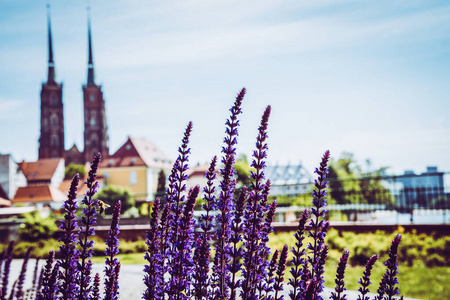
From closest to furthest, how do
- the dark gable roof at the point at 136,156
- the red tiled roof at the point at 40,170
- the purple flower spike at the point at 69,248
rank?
the purple flower spike at the point at 69,248
the dark gable roof at the point at 136,156
the red tiled roof at the point at 40,170

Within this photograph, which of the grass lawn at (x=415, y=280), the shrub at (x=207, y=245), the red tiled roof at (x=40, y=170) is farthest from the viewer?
the red tiled roof at (x=40, y=170)

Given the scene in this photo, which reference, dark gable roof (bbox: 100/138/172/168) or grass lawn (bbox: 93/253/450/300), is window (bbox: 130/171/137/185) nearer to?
dark gable roof (bbox: 100/138/172/168)

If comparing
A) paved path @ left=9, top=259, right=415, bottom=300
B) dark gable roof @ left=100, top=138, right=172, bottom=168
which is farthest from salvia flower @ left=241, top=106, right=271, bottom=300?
dark gable roof @ left=100, top=138, right=172, bottom=168

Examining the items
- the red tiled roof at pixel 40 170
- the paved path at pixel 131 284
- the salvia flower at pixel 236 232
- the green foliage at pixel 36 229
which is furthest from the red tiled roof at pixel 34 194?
the salvia flower at pixel 236 232

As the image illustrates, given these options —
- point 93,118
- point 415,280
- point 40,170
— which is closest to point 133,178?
point 40,170

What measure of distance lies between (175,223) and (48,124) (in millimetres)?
143445

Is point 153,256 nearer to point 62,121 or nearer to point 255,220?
point 255,220

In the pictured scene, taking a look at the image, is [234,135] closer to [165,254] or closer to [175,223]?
[175,223]

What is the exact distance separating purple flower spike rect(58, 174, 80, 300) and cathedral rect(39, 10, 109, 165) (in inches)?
5299

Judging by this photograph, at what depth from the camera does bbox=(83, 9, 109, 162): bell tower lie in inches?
5315

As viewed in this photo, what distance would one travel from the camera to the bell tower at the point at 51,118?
5266 inches

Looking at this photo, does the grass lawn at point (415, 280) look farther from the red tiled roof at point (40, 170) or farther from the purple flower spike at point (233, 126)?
the red tiled roof at point (40, 170)

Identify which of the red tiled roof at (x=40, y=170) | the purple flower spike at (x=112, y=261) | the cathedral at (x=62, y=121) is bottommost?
the purple flower spike at (x=112, y=261)

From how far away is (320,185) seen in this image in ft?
9.34
